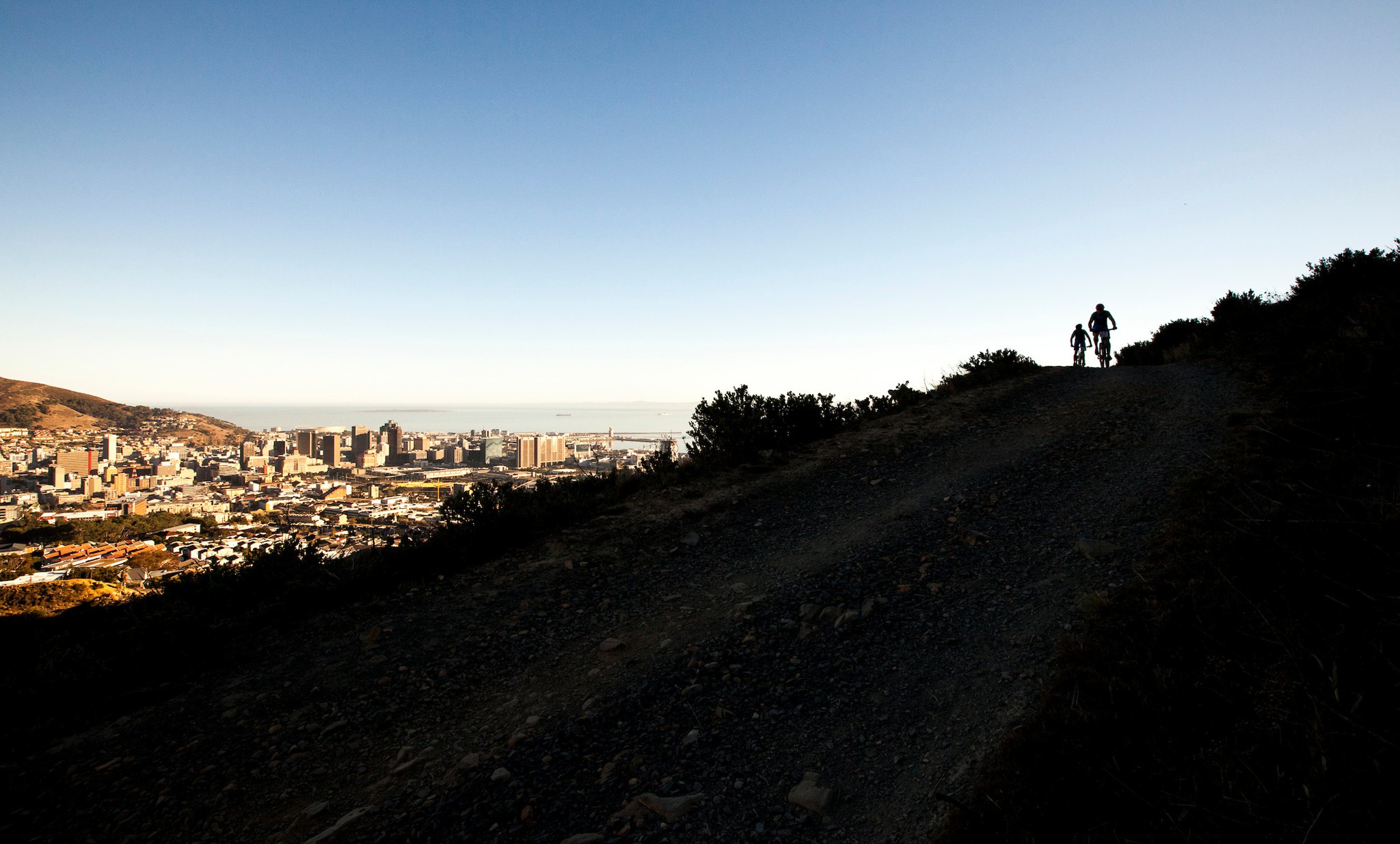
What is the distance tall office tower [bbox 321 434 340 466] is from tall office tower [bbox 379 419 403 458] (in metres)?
2.63

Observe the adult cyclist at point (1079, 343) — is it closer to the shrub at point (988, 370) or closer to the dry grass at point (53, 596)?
the shrub at point (988, 370)

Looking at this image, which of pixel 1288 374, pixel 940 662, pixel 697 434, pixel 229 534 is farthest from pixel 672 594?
pixel 229 534

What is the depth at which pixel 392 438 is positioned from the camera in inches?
1433

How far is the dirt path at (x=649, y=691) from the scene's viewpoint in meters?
3.53

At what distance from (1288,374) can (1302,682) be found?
949 cm

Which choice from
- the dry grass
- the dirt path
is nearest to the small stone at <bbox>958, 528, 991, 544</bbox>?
the dirt path

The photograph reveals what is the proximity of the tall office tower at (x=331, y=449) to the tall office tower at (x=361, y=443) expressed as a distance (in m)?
0.92

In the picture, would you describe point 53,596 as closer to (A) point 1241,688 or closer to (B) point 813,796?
(B) point 813,796

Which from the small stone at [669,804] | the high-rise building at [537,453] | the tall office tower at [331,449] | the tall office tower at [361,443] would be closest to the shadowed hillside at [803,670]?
the small stone at [669,804]

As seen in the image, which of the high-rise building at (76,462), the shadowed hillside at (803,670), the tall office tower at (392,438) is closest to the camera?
the shadowed hillside at (803,670)

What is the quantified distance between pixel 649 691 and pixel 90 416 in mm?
68586

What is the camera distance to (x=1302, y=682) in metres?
2.85

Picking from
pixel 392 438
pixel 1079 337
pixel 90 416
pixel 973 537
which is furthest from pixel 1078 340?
pixel 90 416

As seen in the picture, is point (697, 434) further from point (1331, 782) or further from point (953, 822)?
point (1331, 782)
